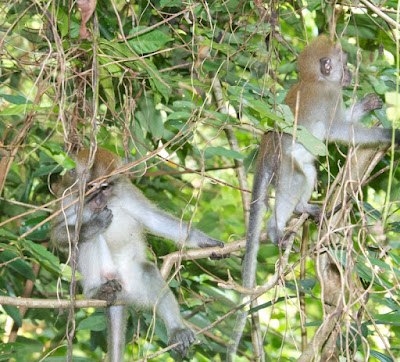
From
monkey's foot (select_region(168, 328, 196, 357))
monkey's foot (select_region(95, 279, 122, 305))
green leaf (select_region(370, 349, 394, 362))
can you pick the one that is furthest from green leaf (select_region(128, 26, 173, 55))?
green leaf (select_region(370, 349, 394, 362))

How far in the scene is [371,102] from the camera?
4902mm

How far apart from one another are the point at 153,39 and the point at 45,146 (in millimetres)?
1199

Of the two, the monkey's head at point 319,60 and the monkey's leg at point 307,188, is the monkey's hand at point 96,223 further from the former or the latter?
the monkey's head at point 319,60

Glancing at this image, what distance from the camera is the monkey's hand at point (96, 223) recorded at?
437 cm

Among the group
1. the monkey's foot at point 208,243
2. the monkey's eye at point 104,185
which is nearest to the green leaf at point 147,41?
the monkey's eye at point 104,185

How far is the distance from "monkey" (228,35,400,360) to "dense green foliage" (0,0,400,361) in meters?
0.16

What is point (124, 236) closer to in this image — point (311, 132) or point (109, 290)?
point (109, 290)

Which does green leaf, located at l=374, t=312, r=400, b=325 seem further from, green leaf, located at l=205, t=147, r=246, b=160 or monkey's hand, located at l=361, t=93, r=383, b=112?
monkey's hand, located at l=361, t=93, r=383, b=112

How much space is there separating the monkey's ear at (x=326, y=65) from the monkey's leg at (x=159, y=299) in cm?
237

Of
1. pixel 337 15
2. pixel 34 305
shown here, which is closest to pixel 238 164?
pixel 337 15

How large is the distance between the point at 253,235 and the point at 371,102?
1.56m

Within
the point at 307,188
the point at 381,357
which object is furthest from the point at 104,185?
the point at 381,357

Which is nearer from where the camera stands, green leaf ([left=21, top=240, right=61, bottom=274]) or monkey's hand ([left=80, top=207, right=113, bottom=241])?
green leaf ([left=21, top=240, right=61, bottom=274])

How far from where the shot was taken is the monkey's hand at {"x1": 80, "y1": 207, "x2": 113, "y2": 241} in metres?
4.37
